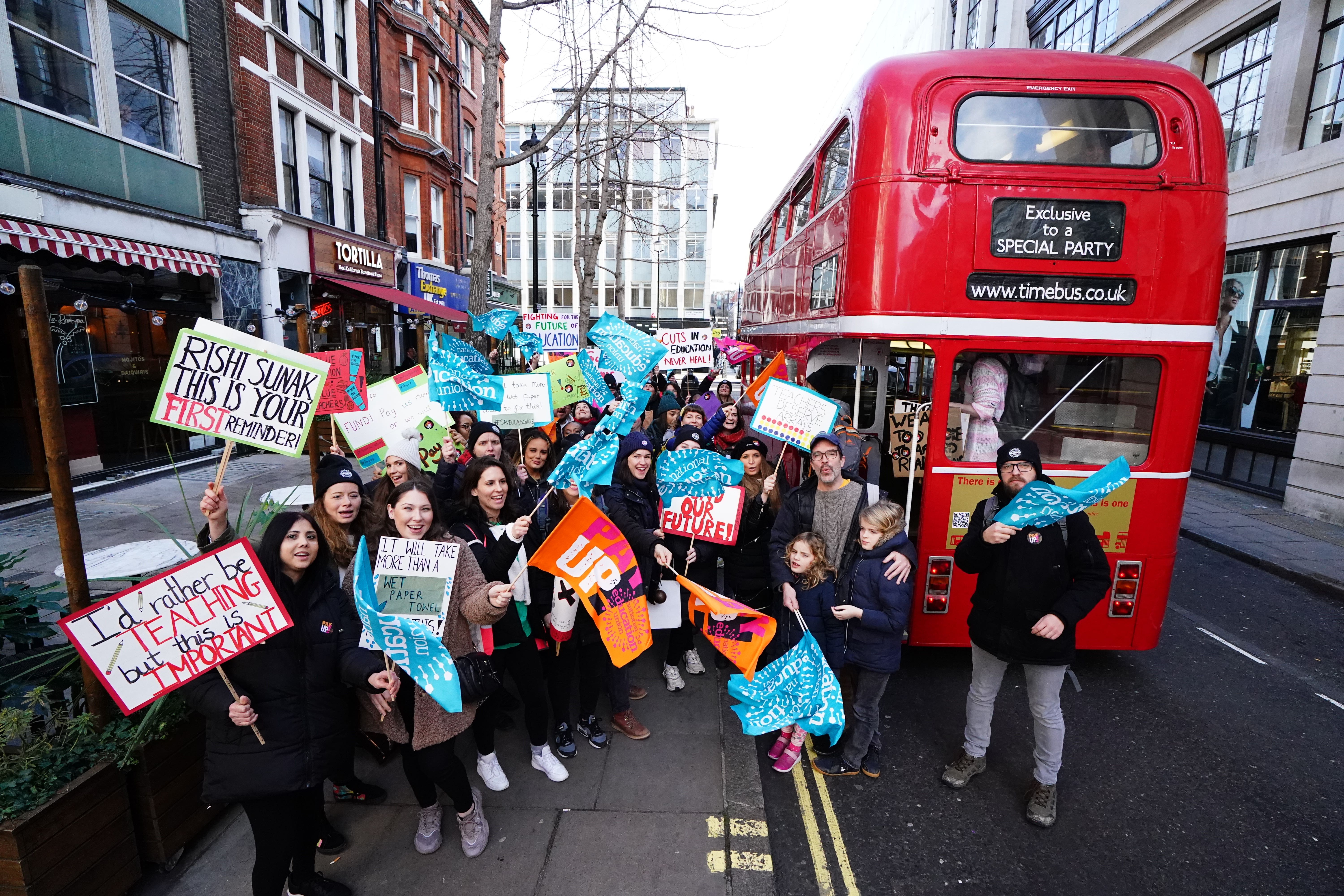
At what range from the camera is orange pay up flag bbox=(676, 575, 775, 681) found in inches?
139

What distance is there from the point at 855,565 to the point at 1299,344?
12.2m

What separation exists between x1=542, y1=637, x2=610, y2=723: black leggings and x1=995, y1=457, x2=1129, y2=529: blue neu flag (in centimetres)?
258

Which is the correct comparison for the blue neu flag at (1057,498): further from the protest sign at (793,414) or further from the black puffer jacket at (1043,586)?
the protest sign at (793,414)

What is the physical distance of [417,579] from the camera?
2.91 metres

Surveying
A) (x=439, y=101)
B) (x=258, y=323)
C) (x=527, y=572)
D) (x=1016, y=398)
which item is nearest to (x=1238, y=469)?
(x=1016, y=398)

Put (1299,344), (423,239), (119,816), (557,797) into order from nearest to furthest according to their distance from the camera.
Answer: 1. (119,816)
2. (557,797)
3. (1299,344)
4. (423,239)

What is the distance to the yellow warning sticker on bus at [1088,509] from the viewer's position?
179 inches

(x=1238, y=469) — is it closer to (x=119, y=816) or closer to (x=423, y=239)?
(x=119, y=816)

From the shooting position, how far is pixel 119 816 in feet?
9.31

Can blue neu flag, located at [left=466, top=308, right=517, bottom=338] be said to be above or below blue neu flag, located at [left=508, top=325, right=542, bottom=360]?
above

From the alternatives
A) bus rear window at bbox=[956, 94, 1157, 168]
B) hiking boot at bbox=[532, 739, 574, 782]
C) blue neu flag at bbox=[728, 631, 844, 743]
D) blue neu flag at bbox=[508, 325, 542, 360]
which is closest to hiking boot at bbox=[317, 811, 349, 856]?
hiking boot at bbox=[532, 739, 574, 782]

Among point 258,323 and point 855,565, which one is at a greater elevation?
point 258,323

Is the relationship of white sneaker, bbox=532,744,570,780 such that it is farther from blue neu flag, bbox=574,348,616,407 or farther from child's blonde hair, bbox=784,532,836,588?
blue neu flag, bbox=574,348,616,407

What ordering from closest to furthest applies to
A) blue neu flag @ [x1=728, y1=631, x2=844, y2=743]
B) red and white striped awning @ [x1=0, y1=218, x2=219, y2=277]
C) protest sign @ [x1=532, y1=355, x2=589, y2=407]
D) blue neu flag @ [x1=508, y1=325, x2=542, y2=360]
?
blue neu flag @ [x1=728, y1=631, x2=844, y2=743] → protest sign @ [x1=532, y1=355, x2=589, y2=407] → red and white striped awning @ [x1=0, y1=218, x2=219, y2=277] → blue neu flag @ [x1=508, y1=325, x2=542, y2=360]
